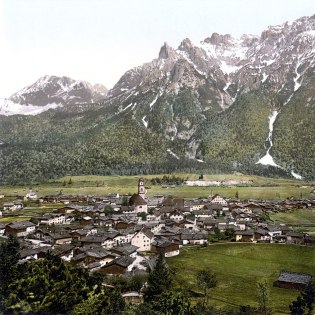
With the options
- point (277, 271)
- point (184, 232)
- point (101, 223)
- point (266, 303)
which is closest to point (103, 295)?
point (266, 303)

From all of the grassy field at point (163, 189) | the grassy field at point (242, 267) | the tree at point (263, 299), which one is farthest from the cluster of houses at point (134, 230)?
the grassy field at point (163, 189)

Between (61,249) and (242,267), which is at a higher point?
(61,249)

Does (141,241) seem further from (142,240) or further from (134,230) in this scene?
(134,230)

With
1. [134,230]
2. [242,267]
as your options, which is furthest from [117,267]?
[134,230]

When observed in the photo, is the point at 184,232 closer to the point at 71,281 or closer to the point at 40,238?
the point at 40,238

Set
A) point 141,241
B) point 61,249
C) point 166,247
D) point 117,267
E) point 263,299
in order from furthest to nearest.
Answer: point 141,241, point 166,247, point 61,249, point 117,267, point 263,299

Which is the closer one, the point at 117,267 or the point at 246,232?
the point at 117,267

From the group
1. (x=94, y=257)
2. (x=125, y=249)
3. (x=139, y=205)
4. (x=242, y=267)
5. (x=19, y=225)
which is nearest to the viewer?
(x=242, y=267)
